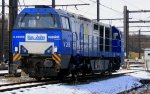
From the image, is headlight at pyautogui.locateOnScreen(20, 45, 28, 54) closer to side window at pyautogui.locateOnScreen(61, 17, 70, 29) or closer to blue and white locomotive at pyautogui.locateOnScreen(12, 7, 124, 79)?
blue and white locomotive at pyautogui.locateOnScreen(12, 7, 124, 79)

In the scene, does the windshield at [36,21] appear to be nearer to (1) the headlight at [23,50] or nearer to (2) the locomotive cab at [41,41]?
(2) the locomotive cab at [41,41]

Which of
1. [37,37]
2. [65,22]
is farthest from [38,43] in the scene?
[65,22]

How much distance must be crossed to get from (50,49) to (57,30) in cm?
98

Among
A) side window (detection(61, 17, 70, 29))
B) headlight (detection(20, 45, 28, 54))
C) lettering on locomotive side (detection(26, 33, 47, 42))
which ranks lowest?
headlight (detection(20, 45, 28, 54))

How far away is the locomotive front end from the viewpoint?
20.8 m

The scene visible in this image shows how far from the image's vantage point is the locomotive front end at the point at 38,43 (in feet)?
68.1

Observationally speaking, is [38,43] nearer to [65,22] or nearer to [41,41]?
[41,41]

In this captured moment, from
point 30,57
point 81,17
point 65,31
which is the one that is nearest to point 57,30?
point 65,31

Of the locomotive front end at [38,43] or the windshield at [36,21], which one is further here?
the windshield at [36,21]

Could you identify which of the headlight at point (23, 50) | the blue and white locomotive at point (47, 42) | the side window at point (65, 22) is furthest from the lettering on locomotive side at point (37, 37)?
the side window at point (65, 22)

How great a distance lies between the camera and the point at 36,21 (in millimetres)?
21484

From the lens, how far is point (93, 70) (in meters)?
26.0

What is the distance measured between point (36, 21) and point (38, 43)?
A: 1227mm

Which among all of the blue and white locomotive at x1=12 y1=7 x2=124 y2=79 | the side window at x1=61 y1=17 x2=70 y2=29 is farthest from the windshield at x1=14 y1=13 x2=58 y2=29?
the side window at x1=61 y1=17 x2=70 y2=29
